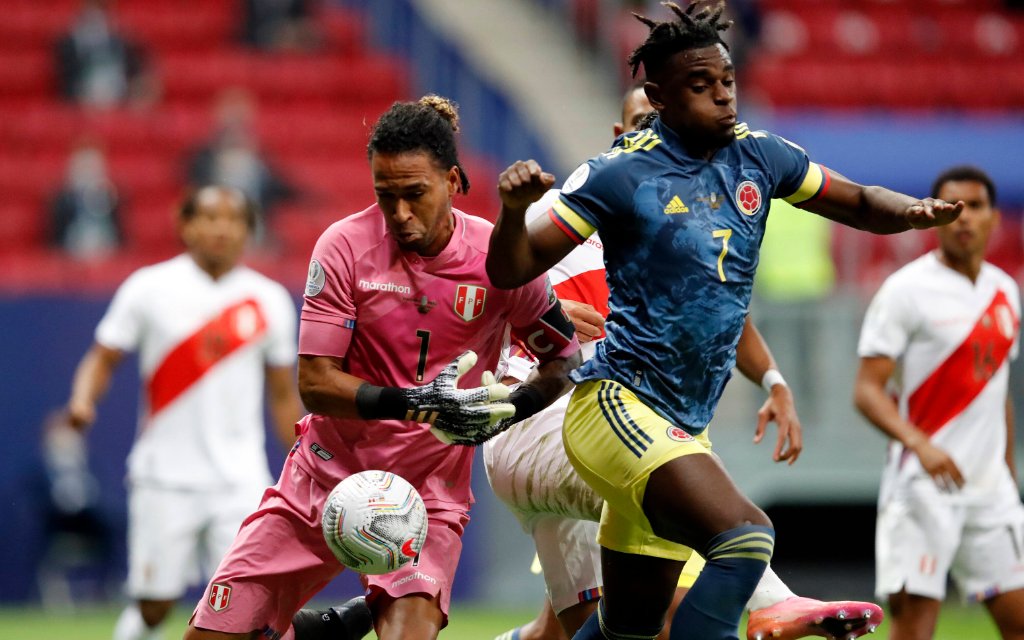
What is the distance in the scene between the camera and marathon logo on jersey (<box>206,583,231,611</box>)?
558cm

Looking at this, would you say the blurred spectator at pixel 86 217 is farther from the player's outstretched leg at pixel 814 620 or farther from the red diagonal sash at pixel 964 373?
the player's outstretched leg at pixel 814 620

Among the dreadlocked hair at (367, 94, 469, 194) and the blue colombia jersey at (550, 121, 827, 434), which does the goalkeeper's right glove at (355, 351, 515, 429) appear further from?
the dreadlocked hair at (367, 94, 469, 194)

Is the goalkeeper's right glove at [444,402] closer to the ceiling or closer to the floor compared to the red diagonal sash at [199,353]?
closer to the ceiling

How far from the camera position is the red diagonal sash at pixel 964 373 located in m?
7.92

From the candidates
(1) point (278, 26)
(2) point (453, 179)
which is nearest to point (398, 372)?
(2) point (453, 179)

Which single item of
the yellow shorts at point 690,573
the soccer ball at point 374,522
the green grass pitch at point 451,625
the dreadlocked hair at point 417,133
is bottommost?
the green grass pitch at point 451,625

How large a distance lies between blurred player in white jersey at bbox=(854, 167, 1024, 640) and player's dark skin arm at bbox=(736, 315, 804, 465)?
1.51 m

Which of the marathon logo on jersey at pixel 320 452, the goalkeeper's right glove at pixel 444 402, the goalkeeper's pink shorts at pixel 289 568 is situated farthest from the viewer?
the marathon logo on jersey at pixel 320 452

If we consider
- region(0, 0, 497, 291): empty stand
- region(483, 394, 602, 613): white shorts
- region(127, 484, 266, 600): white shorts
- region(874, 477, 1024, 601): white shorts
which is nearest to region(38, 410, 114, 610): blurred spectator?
region(0, 0, 497, 291): empty stand

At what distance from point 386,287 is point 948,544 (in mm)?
3550

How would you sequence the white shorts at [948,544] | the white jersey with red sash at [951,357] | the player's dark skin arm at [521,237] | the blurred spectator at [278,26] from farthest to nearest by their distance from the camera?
the blurred spectator at [278,26] < the white jersey with red sash at [951,357] < the white shorts at [948,544] < the player's dark skin arm at [521,237]

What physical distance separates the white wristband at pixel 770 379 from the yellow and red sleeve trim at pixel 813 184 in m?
0.86

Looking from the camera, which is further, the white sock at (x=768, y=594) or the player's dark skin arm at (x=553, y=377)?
the white sock at (x=768, y=594)

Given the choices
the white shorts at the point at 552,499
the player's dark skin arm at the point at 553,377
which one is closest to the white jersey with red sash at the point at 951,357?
the white shorts at the point at 552,499
